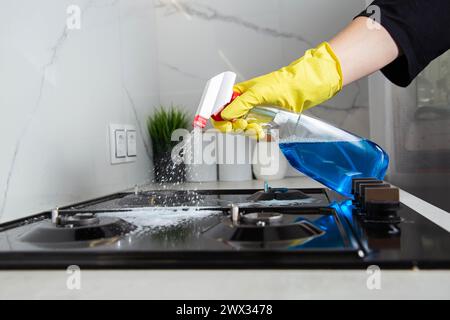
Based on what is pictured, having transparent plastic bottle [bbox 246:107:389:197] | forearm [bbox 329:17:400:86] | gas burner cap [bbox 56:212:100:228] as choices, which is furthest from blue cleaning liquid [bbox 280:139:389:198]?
gas burner cap [bbox 56:212:100:228]

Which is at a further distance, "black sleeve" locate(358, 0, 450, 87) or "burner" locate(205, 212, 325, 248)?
"black sleeve" locate(358, 0, 450, 87)

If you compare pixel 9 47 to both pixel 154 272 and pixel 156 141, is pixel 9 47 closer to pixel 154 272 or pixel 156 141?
pixel 154 272

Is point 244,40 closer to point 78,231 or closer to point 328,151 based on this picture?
point 328,151

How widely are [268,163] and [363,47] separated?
0.57 meters

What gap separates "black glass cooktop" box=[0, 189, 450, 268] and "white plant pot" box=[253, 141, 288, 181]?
28.0 inches

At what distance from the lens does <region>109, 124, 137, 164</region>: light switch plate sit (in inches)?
49.0

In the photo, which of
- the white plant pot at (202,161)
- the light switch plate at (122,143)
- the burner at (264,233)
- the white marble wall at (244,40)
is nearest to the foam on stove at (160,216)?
the burner at (264,233)

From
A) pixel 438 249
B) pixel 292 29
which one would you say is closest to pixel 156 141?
pixel 292 29

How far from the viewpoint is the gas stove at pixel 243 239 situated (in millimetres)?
452

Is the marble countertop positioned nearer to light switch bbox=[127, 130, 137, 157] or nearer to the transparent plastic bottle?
the transparent plastic bottle

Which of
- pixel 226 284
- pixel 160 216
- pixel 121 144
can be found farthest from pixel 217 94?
pixel 121 144
